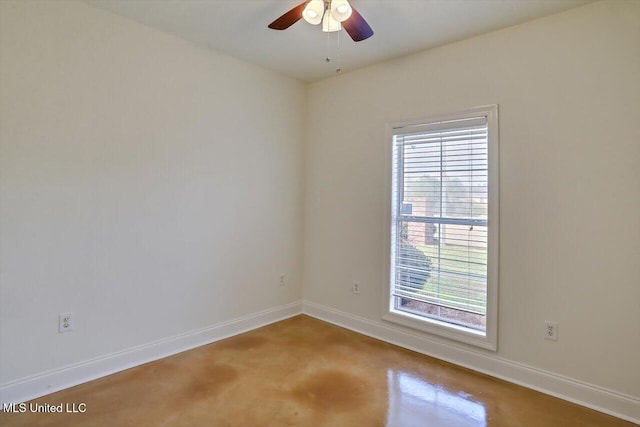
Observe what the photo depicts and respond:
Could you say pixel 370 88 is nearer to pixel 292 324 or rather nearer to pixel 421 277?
pixel 421 277

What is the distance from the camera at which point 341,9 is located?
1.88 meters

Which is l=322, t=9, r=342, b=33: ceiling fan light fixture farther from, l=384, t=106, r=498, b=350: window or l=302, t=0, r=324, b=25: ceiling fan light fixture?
l=384, t=106, r=498, b=350: window

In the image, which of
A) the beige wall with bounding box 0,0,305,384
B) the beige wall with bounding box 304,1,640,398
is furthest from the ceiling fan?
the beige wall with bounding box 0,0,305,384

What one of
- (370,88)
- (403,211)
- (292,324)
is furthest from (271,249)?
(370,88)

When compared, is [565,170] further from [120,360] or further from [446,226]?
[120,360]

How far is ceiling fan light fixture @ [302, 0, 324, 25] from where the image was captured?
6.37ft

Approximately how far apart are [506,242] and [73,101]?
129 inches

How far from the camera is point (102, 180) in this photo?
95.1 inches

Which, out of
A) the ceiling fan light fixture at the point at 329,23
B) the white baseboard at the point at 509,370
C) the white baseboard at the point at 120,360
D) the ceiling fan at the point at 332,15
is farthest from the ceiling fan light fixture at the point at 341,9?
the white baseboard at the point at 120,360


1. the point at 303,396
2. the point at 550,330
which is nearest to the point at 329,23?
the point at 303,396

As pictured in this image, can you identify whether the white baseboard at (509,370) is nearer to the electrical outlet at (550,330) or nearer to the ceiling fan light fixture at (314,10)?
the electrical outlet at (550,330)

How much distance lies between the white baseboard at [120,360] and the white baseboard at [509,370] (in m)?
1.06

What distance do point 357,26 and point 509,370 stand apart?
8.66 feet

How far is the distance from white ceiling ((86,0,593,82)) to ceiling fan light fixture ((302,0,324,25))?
12.8 inches
